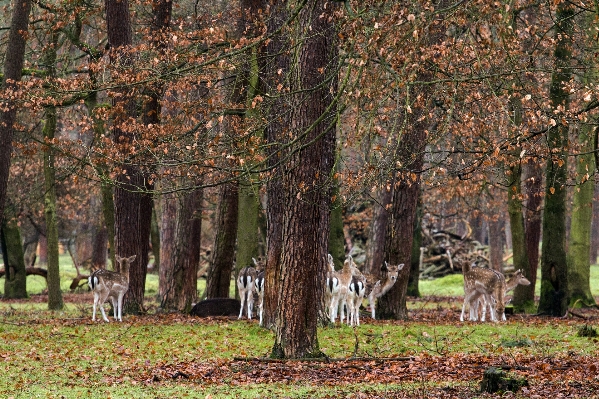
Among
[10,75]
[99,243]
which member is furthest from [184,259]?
[99,243]

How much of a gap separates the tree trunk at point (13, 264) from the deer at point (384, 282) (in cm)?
1514

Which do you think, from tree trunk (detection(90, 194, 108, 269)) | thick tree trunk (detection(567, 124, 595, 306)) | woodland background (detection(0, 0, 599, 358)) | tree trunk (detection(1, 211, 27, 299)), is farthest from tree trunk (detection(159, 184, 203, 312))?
tree trunk (detection(90, 194, 108, 269))

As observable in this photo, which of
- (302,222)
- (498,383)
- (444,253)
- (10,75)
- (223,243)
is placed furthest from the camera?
(444,253)

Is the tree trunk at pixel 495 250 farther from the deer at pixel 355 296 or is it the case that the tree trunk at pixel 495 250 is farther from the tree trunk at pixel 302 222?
the tree trunk at pixel 302 222

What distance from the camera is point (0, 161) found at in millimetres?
18328

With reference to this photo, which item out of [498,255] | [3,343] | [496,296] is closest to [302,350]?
[3,343]

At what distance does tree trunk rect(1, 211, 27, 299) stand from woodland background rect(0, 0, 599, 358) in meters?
0.05

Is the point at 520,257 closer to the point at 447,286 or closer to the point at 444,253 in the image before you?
the point at 447,286

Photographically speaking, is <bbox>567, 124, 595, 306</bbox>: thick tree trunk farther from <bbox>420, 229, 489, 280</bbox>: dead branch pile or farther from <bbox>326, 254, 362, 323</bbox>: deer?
<bbox>420, 229, 489, 280</bbox>: dead branch pile

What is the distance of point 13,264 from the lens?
32281mm

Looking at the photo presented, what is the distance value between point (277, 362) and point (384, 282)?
849 centimetres

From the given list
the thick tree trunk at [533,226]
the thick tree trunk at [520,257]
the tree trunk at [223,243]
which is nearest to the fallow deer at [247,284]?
the tree trunk at [223,243]

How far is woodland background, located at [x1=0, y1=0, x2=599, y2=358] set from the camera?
429 inches

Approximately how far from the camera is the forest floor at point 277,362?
1105 centimetres
